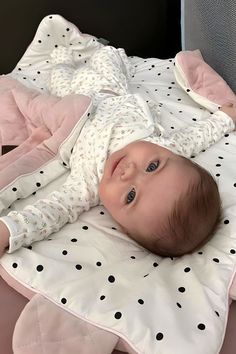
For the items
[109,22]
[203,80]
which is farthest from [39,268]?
[109,22]

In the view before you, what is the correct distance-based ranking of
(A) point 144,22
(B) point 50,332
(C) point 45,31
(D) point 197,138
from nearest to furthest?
(B) point 50,332, (D) point 197,138, (C) point 45,31, (A) point 144,22

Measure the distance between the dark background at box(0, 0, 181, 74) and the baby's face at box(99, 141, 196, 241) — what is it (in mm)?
801

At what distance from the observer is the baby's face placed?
96 cm

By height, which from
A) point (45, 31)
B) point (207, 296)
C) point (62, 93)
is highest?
point (45, 31)

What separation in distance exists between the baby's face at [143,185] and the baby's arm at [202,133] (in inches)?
4.9

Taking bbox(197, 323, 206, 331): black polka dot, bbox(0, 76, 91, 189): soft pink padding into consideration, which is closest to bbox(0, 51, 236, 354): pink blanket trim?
bbox(0, 76, 91, 189): soft pink padding

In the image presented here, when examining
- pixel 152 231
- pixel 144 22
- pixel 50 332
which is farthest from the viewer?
pixel 144 22

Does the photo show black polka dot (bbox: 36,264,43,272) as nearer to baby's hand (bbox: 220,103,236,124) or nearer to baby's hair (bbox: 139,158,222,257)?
baby's hair (bbox: 139,158,222,257)

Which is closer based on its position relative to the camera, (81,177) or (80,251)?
(80,251)

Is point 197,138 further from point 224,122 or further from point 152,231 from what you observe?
Result: point 152,231

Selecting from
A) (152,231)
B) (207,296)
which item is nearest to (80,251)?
(152,231)

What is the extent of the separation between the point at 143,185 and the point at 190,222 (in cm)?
12

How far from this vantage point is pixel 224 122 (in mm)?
1309

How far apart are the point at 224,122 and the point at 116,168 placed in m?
0.38
